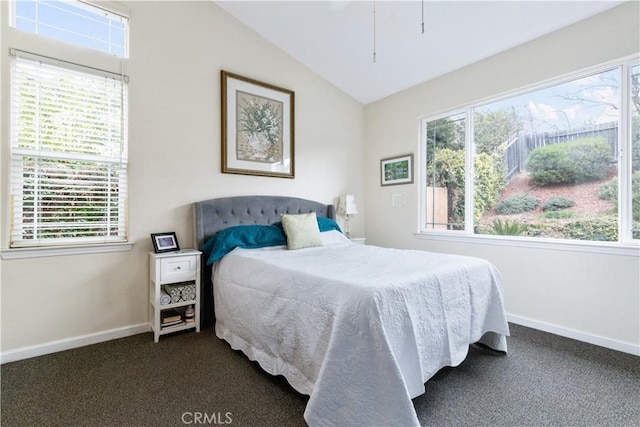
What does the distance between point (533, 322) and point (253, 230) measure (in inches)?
110

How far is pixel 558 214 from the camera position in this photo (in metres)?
2.73

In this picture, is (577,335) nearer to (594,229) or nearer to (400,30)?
(594,229)

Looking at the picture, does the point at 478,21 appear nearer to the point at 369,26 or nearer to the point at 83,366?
the point at 369,26

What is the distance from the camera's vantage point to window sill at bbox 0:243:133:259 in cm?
214

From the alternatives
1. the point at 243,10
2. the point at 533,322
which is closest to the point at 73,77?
the point at 243,10

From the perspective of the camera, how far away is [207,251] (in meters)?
2.79

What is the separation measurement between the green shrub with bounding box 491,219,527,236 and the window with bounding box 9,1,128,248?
3.62 metres

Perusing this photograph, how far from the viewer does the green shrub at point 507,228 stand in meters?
2.98

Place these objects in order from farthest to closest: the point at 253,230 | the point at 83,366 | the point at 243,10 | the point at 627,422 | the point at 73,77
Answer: the point at 243,10
the point at 253,230
the point at 73,77
the point at 83,366
the point at 627,422

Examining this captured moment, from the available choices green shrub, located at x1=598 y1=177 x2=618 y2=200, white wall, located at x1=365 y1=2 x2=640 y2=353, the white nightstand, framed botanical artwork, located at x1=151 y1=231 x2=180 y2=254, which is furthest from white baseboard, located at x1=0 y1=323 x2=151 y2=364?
green shrub, located at x1=598 y1=177 x2=618 y2=200

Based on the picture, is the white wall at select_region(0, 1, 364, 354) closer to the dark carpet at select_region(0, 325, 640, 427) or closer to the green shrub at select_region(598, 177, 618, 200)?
the dark carpet at select_region(0, 325, 640, 427)

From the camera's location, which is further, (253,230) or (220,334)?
(253,230)

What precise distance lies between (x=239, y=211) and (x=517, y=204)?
285cm

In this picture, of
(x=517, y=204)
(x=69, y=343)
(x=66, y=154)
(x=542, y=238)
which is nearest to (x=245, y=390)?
(x=69, y=343)
